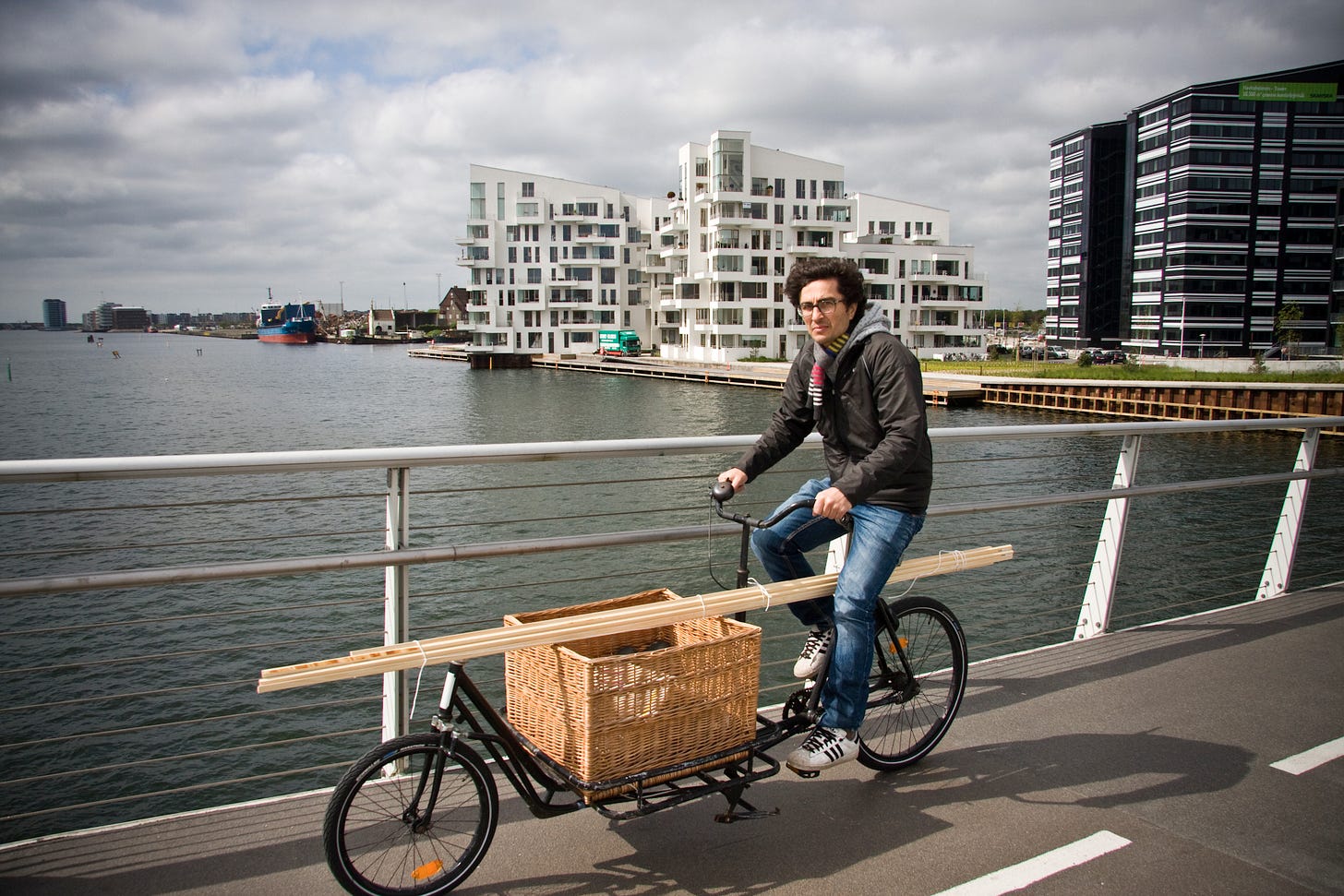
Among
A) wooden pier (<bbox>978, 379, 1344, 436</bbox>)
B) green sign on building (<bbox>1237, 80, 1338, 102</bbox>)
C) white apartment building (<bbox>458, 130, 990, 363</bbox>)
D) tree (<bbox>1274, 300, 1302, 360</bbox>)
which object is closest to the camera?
wooden pier (<bbox>978, 379, 1344, 436</bbox>)

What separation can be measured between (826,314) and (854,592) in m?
0.98

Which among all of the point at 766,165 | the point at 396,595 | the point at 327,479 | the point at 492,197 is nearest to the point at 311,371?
the point at 492,197

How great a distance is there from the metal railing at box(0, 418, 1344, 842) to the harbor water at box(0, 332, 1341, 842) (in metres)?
0.07

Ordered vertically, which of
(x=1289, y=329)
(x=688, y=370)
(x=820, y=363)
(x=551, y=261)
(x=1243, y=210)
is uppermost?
(x=1243, y=210)

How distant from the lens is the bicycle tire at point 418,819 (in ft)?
8.77

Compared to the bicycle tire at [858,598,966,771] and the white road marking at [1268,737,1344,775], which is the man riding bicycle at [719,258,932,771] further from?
the white road marking at [1268,737,1344,775]

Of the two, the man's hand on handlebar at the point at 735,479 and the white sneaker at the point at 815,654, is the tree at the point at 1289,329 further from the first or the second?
the man's hand on handlebar at the point at 735,479

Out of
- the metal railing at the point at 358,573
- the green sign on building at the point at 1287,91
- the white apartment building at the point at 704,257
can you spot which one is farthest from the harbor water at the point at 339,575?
the green sign on building at the point at 1287,91

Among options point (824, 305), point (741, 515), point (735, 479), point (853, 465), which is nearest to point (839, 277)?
point (824, 305)

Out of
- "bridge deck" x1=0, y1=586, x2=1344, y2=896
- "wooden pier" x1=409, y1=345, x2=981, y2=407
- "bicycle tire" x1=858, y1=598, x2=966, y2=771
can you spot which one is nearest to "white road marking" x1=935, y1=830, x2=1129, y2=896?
"bridge deck" x1=0, y1=586, x2=1344, y2=896

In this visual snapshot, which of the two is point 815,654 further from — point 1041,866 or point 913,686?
point 1041,866

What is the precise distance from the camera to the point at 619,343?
95.9m

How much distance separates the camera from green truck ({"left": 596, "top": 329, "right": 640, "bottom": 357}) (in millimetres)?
95875

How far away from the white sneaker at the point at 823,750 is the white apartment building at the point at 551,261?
3926 inches
